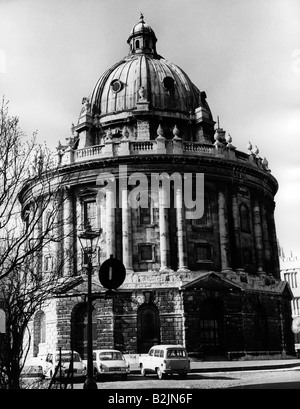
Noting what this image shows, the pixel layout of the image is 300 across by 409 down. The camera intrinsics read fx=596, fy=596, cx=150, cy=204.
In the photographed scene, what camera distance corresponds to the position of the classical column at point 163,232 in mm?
42406

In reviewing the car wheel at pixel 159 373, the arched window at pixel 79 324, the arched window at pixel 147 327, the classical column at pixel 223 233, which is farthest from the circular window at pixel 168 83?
the car wheel at pixel 159 373

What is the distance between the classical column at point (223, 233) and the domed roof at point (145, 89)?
942 centimetres

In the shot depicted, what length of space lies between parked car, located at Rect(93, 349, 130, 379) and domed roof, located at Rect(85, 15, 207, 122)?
82.3 feet

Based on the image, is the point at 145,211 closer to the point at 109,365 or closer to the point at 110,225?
the point at 110,225

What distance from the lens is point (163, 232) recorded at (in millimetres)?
42719

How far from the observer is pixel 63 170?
4412cm

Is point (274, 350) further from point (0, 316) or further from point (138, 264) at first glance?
point (0, 316)

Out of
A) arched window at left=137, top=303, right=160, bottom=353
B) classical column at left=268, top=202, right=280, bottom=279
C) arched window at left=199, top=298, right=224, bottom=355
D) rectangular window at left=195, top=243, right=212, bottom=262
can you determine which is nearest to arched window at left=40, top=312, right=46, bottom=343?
arched window at left=137, top=303, right=160, bottom=353

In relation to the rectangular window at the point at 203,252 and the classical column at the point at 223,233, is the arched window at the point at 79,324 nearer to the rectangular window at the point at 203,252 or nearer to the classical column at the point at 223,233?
the rectangular window at the point at 203,252

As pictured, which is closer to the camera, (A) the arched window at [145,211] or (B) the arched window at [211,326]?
(B) the arched window at [211,326]

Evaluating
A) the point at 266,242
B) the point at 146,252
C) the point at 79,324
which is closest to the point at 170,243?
the point at 146,252

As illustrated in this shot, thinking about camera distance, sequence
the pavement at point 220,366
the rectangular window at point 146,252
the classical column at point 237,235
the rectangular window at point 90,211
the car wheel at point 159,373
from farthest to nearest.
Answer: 1. the classical column at point 237,235
2. the rectangular window at point 90,211
3. the rectangular window at point 146,252
4. the pavement at point 220,366
5. the car wheel at point 159,373

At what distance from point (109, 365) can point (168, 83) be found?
1157 inches
